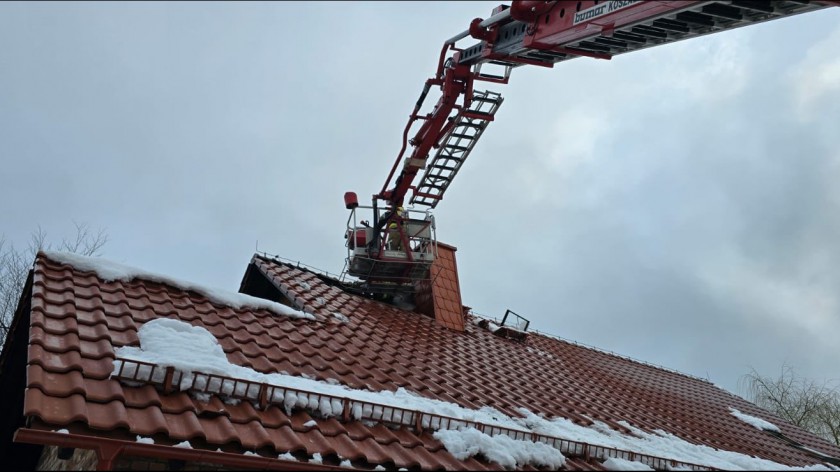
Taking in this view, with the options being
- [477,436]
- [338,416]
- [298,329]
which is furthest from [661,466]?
[298,329]

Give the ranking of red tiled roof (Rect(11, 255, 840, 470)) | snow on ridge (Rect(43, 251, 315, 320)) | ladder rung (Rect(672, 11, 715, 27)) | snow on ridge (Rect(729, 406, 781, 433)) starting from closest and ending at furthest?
1. red tiled roof (Rect(11, 255, 840, 470))
2. ladder rung (Rect(672, 11, 715, 27))
3. snow on ridge (Rect(43, 251, 315, 320))
4. snow on ridge (Rect(729, 406, 781, 433))

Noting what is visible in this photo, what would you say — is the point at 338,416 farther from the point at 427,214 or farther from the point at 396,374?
the point at 427,214

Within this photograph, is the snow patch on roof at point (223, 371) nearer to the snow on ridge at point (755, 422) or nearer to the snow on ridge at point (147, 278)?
the snow on ridge at point (147, 278)

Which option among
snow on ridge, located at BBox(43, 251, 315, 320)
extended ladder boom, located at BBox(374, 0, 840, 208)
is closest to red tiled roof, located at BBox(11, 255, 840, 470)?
snow on ridge, located at BBox(43, 251, 315, 320)

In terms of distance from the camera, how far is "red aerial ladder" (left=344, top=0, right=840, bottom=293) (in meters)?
5.93

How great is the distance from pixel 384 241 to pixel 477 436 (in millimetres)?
6564

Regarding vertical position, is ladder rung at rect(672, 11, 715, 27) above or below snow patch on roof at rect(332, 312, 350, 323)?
above

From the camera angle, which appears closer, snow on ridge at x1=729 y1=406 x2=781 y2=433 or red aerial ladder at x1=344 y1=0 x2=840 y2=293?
red aerial ladder at x1=344 y1=0 x2=840 y2=293

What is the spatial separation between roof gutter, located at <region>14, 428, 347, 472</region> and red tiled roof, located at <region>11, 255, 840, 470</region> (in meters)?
0.11

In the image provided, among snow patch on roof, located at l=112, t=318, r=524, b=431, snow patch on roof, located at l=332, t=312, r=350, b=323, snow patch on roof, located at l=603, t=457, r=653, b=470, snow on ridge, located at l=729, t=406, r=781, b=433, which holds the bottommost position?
snow patch on roof, located at l=112, t=318, r=524, b=431

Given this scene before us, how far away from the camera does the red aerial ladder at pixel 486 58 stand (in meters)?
5.93

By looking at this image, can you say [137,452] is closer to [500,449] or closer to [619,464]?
[500,449]

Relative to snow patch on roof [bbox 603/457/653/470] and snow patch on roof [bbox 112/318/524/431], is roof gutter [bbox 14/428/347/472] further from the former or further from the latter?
snow patch on roof [bbox 603/457/653/470]

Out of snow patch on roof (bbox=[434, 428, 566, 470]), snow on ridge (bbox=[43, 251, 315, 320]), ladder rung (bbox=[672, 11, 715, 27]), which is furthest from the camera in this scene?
snow on ridge (bbox=[43, 251, 315, 320])
